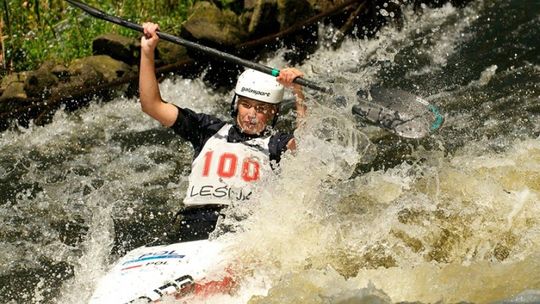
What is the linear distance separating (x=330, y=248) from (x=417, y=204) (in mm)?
725

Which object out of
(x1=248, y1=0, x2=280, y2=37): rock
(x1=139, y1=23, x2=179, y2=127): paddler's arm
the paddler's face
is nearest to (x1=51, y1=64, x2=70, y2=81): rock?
(x1=248, y1=0, x2=280, y2=37): rock

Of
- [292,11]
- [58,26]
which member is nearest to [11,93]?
[58,26]

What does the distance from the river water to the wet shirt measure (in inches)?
6.3

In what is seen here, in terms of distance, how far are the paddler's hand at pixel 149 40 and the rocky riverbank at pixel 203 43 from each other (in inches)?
141

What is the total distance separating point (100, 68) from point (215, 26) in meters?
1.28

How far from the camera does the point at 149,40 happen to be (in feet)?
19.0

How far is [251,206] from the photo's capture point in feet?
17.6

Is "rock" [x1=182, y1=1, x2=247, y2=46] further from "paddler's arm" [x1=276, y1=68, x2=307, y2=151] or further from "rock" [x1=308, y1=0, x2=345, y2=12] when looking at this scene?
"paddler's arm" [x1=276, y1=68, x2=307, y2=151]

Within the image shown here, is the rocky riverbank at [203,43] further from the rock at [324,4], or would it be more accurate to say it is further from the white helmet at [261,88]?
the white helmet at [261,88]

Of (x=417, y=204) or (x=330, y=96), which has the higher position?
(x=330, y=96)

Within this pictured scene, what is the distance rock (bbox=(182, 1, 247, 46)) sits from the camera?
9.56m

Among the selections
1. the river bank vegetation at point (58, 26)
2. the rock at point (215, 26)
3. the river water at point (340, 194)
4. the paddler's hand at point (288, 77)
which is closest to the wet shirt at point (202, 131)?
the river water at point (340, 194)

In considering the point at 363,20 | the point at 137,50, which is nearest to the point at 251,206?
the point at 137,50

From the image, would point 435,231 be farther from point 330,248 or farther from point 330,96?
point 330,96
